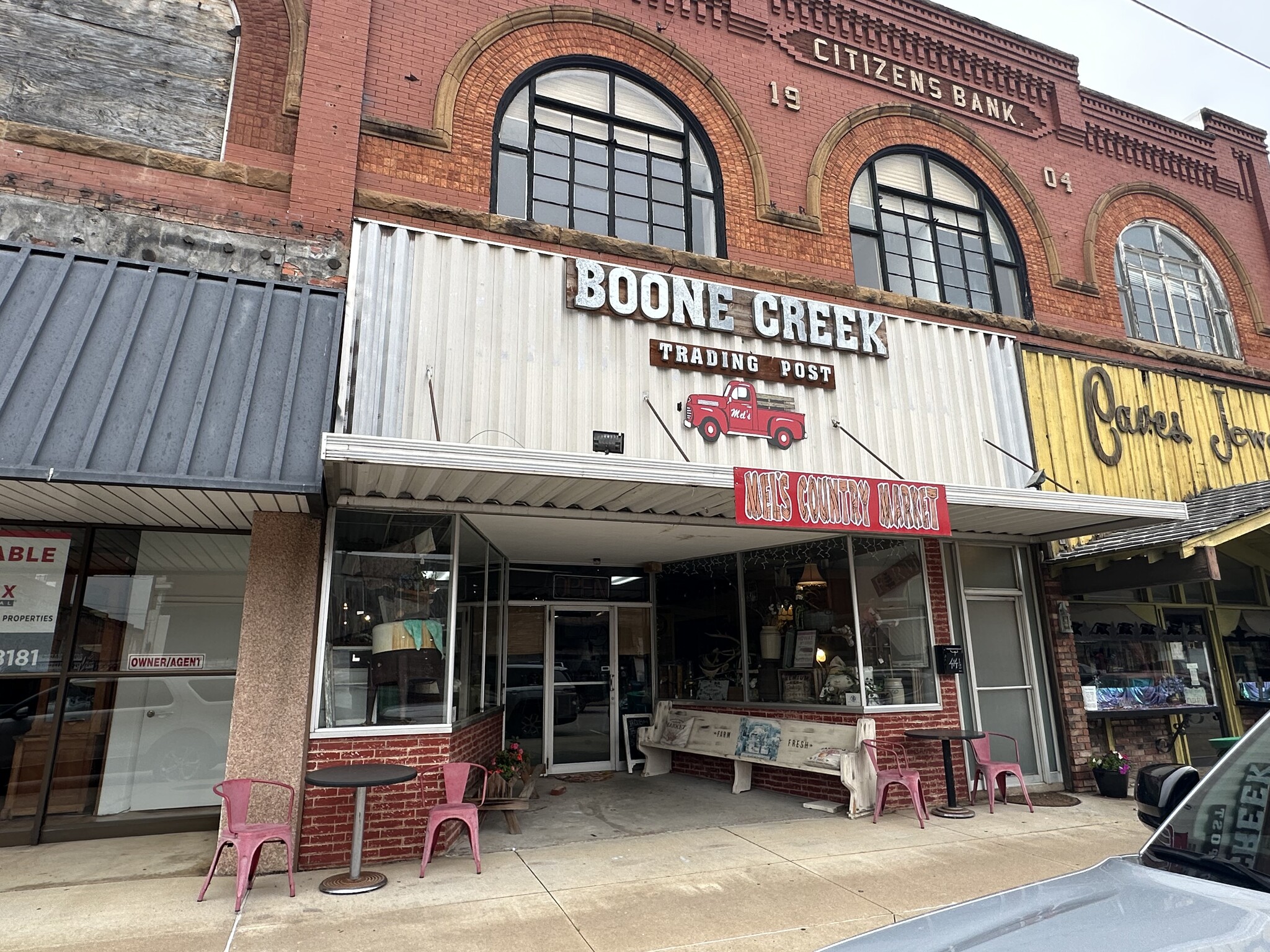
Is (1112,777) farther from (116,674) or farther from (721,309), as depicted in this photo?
(116,674)

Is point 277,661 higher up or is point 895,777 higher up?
point 277,661

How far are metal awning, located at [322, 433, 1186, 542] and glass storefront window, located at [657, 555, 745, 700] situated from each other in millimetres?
2612

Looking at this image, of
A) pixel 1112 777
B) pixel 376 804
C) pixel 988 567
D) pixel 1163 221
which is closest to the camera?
pixel 376 804

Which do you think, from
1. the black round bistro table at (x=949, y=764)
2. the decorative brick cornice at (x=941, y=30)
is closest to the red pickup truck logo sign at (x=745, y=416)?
the black round bistro table at (x=949, y=764)

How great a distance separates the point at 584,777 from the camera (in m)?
10.5

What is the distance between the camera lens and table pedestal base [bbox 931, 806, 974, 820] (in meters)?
8.22

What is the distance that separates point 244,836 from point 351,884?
92cm

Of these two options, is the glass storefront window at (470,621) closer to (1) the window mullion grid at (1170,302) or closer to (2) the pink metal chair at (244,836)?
(2) the pink metal chair at (244,836)

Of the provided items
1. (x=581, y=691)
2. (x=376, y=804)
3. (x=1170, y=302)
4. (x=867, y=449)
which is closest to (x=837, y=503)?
(x=867, y=449)

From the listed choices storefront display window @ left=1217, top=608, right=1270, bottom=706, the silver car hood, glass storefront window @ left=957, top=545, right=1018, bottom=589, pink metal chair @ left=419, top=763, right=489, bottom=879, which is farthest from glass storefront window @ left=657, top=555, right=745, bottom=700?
the silver car hood

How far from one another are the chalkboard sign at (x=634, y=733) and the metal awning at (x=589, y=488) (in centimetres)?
430

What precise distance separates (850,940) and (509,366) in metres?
6.36

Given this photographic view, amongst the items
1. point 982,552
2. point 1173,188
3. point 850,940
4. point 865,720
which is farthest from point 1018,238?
point 850,940

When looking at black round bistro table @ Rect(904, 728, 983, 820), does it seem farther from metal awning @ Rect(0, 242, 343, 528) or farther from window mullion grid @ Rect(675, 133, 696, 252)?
metal awning @ Rect(0, 242, 343, 528)
